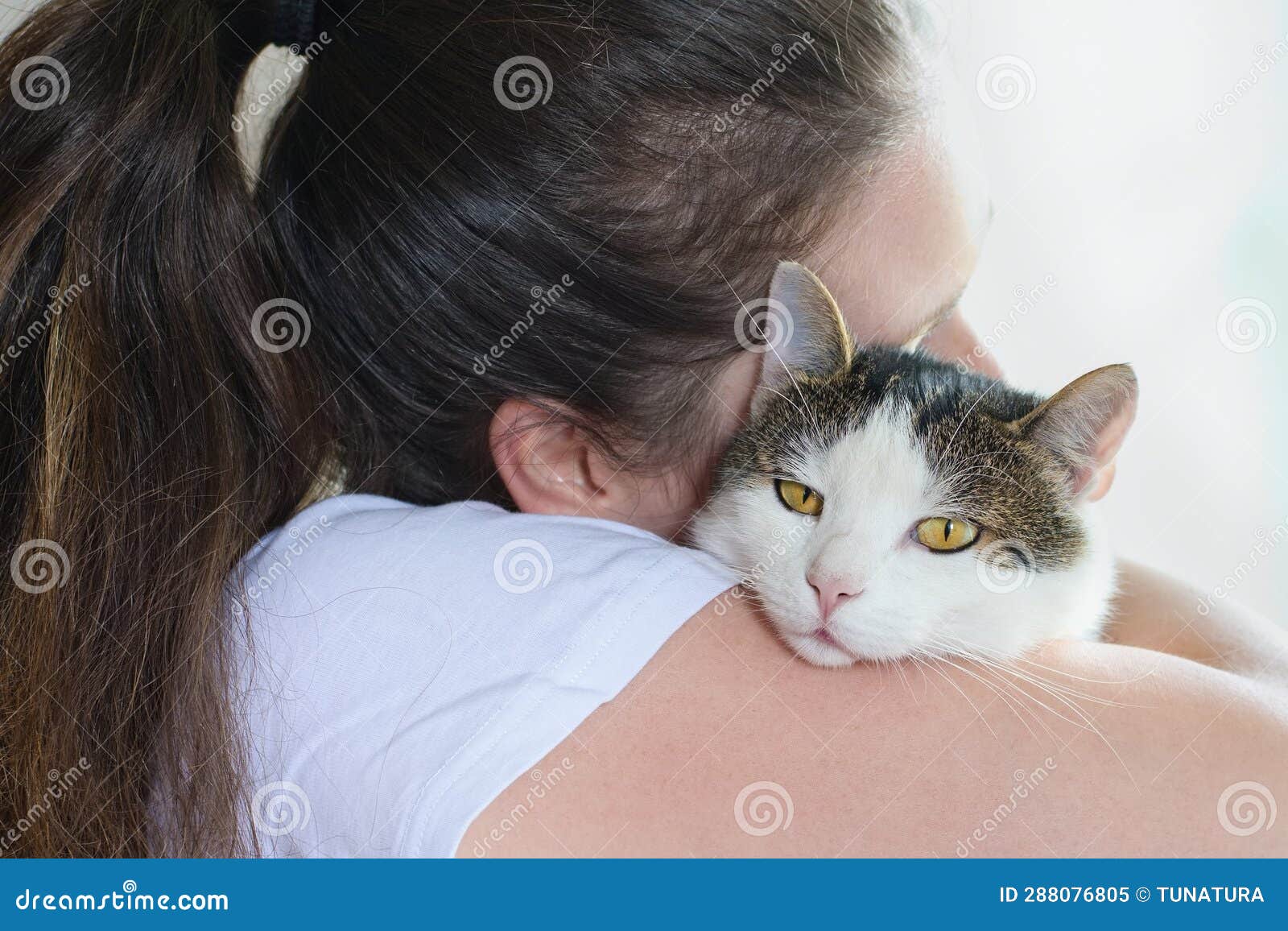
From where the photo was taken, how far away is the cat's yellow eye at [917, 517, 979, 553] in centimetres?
91

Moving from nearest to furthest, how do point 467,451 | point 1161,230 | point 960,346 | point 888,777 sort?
point 888,777, point 467,451, point 960,346, point 1161,230

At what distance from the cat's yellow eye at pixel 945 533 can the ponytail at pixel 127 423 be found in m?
0.61

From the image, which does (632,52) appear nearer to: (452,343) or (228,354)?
(452,343)

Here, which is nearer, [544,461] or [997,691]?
[997,691]

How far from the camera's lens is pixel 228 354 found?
0.96 metres

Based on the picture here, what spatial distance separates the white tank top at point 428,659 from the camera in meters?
0.72

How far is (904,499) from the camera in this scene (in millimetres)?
914

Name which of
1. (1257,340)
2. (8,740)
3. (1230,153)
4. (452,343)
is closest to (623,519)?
(452,343)

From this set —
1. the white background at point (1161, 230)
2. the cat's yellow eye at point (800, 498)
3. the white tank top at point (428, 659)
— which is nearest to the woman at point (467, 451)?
the white tank top at point (428, 659)

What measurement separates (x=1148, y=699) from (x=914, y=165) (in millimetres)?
560

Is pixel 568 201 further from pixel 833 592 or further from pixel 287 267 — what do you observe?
pixel 833 592

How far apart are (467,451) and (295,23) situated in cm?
47

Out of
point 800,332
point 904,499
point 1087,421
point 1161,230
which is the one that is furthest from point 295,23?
point 1161,230

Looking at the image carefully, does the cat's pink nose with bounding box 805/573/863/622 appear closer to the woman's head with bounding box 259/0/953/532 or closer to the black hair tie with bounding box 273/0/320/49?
the woman's head with bounding box 259/0/953/532
